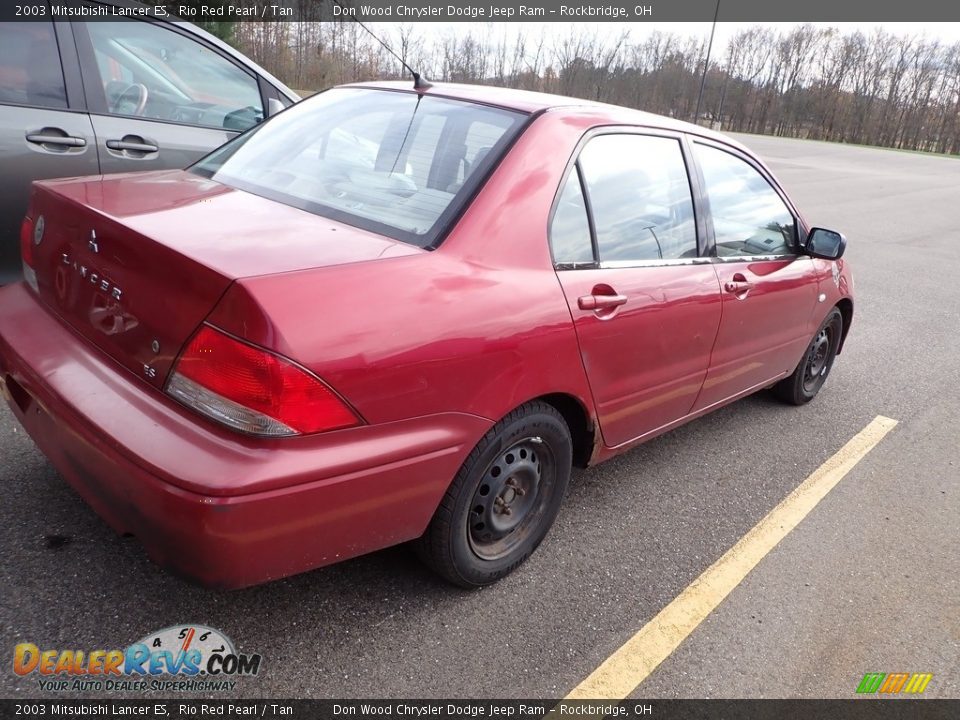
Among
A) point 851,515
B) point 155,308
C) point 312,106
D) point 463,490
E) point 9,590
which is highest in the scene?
point 312,106

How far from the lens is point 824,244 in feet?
12.6

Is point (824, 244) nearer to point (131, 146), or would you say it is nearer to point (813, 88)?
point (131, 146)

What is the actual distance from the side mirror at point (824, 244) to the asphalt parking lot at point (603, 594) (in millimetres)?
1029

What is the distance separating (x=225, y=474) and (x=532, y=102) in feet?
5.82

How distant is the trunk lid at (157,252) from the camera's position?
6.21 ft

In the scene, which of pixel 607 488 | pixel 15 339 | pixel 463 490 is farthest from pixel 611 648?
pixel 15 339

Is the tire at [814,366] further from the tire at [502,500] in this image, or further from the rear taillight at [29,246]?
the rear taillight at [29,246]

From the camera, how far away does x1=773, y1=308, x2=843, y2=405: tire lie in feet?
14.6

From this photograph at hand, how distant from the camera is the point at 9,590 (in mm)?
2258

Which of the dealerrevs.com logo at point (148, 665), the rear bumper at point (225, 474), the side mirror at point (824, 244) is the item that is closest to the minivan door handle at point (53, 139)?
the rear bumper at point (225, 474)

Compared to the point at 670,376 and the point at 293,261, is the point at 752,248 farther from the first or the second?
the point at 293,261

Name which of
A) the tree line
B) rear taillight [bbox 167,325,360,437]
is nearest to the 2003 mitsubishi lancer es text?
rear taillight [bbox 167,325,360,437]

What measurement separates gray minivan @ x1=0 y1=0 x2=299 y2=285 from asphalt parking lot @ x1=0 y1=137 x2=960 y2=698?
136 centimetres

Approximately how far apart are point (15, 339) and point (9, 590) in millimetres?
772
